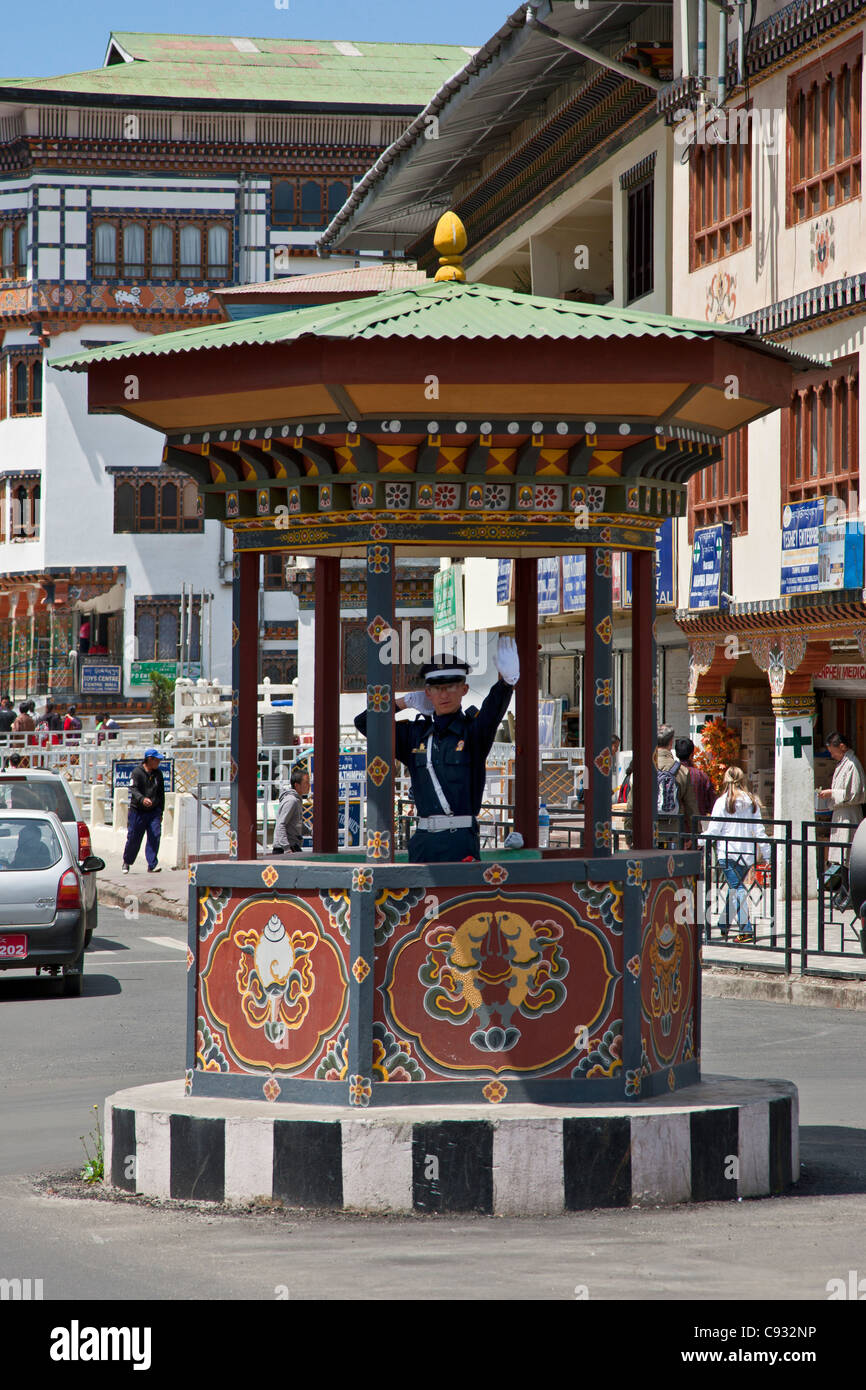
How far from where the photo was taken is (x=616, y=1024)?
7.93m

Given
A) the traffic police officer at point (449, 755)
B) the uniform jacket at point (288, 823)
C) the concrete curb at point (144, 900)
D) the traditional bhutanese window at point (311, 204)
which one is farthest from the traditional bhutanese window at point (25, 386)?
the traffic police officer at point (449, 755)

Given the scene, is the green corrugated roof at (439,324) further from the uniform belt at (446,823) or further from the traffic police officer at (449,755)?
the uniform belt at (446,823)

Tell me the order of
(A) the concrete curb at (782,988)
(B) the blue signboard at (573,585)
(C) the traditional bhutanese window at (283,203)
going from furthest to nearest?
(C) the traditional bhutanese window at (283,203) < (B) the blue signboard at (573,585) < (A) the concrete curb at (782,988)

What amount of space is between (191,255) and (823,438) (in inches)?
1661

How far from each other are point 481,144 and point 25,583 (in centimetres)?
3573

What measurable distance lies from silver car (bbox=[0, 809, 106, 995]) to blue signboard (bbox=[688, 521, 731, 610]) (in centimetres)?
956

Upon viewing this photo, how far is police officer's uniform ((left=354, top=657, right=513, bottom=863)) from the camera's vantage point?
822cm

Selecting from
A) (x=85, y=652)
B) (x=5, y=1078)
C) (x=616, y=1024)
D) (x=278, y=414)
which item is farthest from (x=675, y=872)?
(x=85, y=652)

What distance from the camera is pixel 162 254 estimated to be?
5956 centimetres

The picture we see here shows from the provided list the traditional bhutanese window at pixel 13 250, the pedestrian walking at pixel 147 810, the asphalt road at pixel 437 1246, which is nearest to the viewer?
the asphalt road at pixel 437 1246

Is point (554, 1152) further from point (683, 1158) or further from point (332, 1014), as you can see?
point (332, 1014)

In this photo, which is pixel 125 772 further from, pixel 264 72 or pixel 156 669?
pixel 264 72

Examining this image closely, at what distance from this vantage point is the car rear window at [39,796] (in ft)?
60.8

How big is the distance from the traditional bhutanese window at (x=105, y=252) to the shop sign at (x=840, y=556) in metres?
43.1
